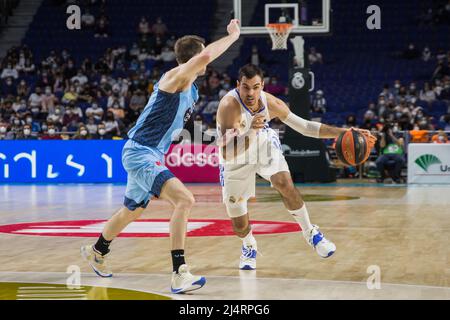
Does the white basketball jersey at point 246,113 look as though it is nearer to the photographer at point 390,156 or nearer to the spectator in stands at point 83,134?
the photographer at point 390,156

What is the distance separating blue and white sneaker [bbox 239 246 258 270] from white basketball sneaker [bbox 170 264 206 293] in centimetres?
116

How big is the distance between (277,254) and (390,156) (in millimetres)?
12004

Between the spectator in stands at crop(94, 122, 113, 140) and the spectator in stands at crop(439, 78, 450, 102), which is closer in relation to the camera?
the spectator in stands at crop(94, 122, 113, 140)

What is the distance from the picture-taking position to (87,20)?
2980 centimetres

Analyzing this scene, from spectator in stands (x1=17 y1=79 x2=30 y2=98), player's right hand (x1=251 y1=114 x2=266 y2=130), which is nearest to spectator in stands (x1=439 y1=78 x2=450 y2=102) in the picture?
spectator in stands (x1=17 y1=79 x2=30 y2=98)

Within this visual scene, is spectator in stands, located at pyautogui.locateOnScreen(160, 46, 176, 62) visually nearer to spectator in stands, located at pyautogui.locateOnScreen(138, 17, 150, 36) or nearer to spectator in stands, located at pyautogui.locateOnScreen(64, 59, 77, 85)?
spectator in stands, located at pyautogui.locateOnScreen(138, 17, 150, 36)

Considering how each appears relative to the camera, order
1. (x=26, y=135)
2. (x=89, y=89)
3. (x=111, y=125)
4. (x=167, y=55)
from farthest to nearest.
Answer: (x=167, y=55), (x=89, y=89), (x=111, y=125), (x=26, y=135)

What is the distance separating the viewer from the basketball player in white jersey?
7.27 metres

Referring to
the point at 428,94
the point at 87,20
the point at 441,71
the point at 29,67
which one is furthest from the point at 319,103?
the point at 29,67

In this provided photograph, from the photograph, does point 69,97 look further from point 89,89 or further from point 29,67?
point 29,67

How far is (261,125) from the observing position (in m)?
6.98

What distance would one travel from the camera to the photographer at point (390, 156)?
19.7 m
